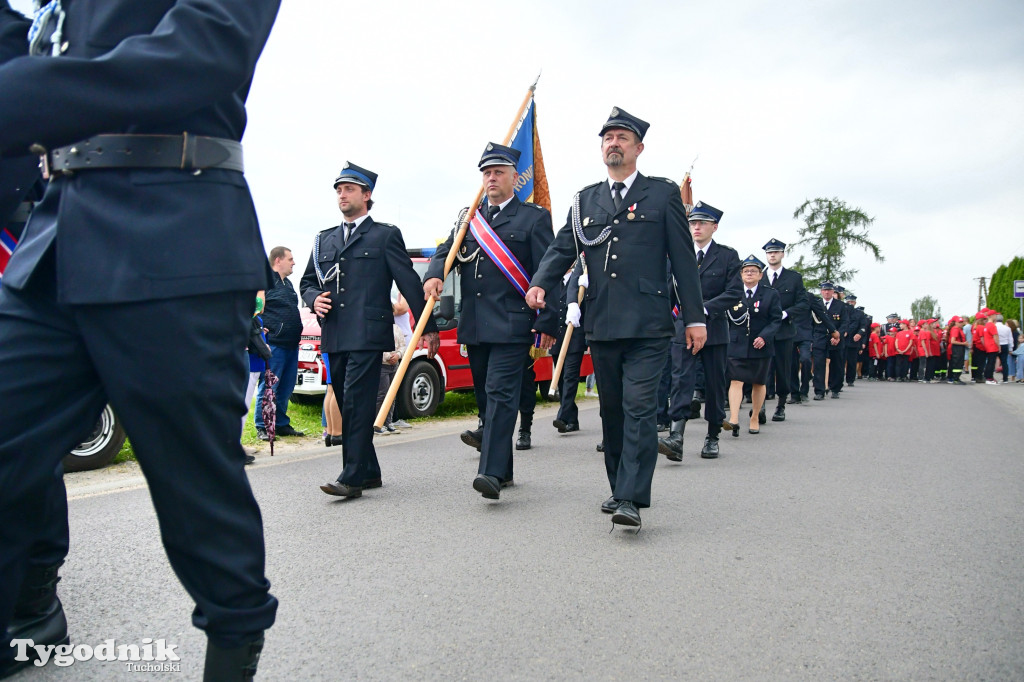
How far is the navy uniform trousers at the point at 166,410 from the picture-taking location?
72.4 inches

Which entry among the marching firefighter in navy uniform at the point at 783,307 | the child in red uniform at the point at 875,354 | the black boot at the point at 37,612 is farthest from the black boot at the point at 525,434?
the child in red uniform at the point at 875,354

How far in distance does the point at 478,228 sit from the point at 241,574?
4110 mm

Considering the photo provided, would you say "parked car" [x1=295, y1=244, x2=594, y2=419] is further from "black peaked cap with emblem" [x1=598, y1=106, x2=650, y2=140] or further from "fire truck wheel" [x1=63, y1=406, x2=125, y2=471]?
"black peaked cap with emblem" [x1=598, y1=106, x2=650, y2=140]

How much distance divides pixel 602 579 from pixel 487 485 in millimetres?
1431

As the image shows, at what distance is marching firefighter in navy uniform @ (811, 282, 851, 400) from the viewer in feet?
53.9

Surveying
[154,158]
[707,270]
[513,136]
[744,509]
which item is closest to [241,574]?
[154,158]

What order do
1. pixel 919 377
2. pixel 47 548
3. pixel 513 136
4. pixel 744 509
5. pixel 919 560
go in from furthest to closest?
pixel 919 377 < pixel 513 136 < pixel 744 509 < pixel 919 560 < pixel 47 548

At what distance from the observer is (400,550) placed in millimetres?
4102

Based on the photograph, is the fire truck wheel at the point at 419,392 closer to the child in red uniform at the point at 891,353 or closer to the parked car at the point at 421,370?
the parked car at the point at 421,370

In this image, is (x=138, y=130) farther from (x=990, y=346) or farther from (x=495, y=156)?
(x=990, y=346)

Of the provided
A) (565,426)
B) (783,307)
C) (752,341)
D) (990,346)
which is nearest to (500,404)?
(565,426)

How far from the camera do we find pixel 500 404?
5262mm

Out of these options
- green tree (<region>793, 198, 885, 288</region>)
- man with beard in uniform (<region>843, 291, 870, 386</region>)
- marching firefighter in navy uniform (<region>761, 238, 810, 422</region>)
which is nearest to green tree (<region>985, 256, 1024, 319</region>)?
green tree (<region>793, 198, 885, 288</region>)

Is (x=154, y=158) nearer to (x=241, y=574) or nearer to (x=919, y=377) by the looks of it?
(x=241, y=574)
